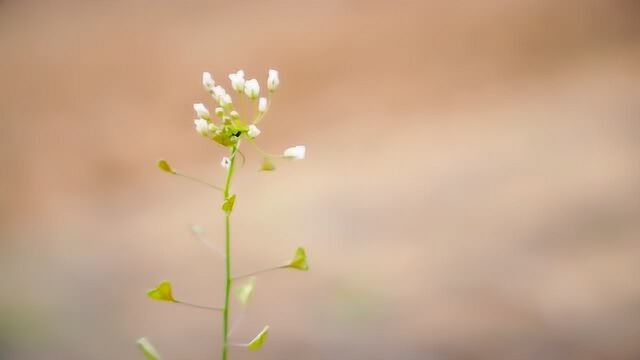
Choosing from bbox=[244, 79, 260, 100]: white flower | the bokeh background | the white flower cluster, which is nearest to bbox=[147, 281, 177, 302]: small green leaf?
the white flower cluster

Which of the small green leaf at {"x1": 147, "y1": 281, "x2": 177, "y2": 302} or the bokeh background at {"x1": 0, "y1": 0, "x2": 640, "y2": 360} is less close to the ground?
the bokeh background at {"x1": 0, "y1": 0, "x2": 640, "y2": 360}

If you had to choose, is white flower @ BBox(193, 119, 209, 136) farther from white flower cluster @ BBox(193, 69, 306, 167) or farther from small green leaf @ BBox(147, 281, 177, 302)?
small green leaf @ BBox(147, 281, 177, 302)

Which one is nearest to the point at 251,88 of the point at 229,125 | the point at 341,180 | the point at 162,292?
the point at 229,125

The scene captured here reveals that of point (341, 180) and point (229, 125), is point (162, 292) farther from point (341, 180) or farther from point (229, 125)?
point (341, 180)

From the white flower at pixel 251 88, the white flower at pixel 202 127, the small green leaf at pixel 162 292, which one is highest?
the white flower at pixel 251 88

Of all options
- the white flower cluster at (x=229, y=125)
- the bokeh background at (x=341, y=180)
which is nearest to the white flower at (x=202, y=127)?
the white flower cluster at (x=229, y=125)

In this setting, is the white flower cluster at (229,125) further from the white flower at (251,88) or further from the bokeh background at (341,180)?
the bokeh background at (341,180)

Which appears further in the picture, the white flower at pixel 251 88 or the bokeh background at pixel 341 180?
the bokeh background at pixel 341 180

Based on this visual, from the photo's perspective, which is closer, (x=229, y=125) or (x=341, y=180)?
(x=229, y=125)

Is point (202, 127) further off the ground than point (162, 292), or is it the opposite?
point (202, 127)
